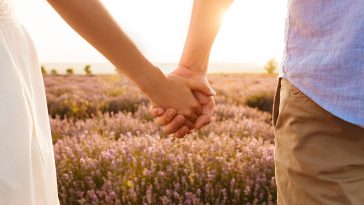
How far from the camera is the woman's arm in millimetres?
1755

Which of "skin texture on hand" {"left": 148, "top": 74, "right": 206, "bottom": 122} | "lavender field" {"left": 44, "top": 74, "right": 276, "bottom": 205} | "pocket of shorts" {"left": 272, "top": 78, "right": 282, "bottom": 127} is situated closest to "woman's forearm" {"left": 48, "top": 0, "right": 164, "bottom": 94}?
"skin texture on hand" {"left": 148, "top": 74, "right": 206, "bottom": 122}

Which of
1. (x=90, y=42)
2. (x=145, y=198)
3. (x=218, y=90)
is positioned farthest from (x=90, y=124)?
(x=218, y=90)

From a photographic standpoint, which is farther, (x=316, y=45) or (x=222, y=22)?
(x=222, y=22)

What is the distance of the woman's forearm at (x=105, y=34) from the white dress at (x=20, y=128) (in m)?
0.24

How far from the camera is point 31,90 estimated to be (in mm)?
1502

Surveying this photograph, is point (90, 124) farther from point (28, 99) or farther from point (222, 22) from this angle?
point (28, 99)

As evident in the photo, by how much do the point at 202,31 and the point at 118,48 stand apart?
485 millimetres

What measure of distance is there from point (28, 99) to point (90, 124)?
12.7 feet

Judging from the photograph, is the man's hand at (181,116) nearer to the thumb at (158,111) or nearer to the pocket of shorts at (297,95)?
the thumb at (158,111)

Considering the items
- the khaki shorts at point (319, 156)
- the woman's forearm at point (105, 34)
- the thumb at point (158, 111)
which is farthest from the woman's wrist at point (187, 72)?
the khaki shorts at point (319, 156)

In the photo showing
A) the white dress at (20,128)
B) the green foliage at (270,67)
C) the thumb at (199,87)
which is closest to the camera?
the white dress at (20,128)

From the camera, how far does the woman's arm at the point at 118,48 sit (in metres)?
1.75

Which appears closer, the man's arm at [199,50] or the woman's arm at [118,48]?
the woman's arm at [118,48]

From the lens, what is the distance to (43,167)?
1.46 meters
